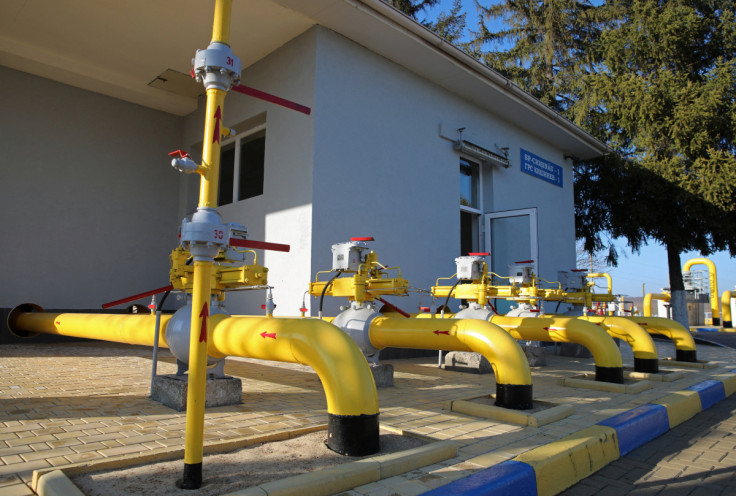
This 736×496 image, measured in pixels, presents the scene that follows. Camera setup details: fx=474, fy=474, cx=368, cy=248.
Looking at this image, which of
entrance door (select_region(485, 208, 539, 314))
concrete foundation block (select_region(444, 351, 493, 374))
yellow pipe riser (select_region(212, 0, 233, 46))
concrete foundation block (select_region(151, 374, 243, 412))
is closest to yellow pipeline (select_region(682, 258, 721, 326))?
entrance door (select_region(485, 208, 539, 314))

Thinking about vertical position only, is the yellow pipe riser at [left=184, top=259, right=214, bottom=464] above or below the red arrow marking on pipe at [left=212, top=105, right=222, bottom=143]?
below

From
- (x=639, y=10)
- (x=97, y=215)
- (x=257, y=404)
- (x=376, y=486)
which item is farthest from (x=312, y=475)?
(x=639, y=10)

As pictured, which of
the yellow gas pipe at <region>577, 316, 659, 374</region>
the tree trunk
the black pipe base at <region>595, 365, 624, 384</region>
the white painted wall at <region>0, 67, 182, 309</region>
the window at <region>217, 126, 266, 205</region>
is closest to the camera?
the black pipe base at <region>595, 365, 624, 384</region>

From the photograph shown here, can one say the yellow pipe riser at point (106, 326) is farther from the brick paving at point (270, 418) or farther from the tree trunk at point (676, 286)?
the tree trunk at point (676, 286)

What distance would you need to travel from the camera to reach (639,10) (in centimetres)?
1389

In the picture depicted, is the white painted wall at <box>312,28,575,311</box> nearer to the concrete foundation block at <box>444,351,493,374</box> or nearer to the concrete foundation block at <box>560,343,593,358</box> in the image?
the concrete foundation block at <box>444,351,493,374</box>

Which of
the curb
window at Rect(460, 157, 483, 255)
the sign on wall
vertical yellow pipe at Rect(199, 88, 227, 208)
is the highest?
the sign on wall

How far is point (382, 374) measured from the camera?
15.7 ft

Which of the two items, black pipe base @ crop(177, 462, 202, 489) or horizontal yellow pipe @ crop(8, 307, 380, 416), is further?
horizontal yellow pipe @ crop(8, 307, 380, 416)

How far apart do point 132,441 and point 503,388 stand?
8.28 feet

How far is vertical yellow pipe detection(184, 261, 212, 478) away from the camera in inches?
77.2

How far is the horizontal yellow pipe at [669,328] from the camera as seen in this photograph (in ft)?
22.2

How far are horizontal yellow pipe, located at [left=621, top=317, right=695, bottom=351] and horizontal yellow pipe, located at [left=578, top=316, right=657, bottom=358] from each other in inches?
36.0

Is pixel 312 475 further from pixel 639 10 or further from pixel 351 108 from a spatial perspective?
pixel 639 10
